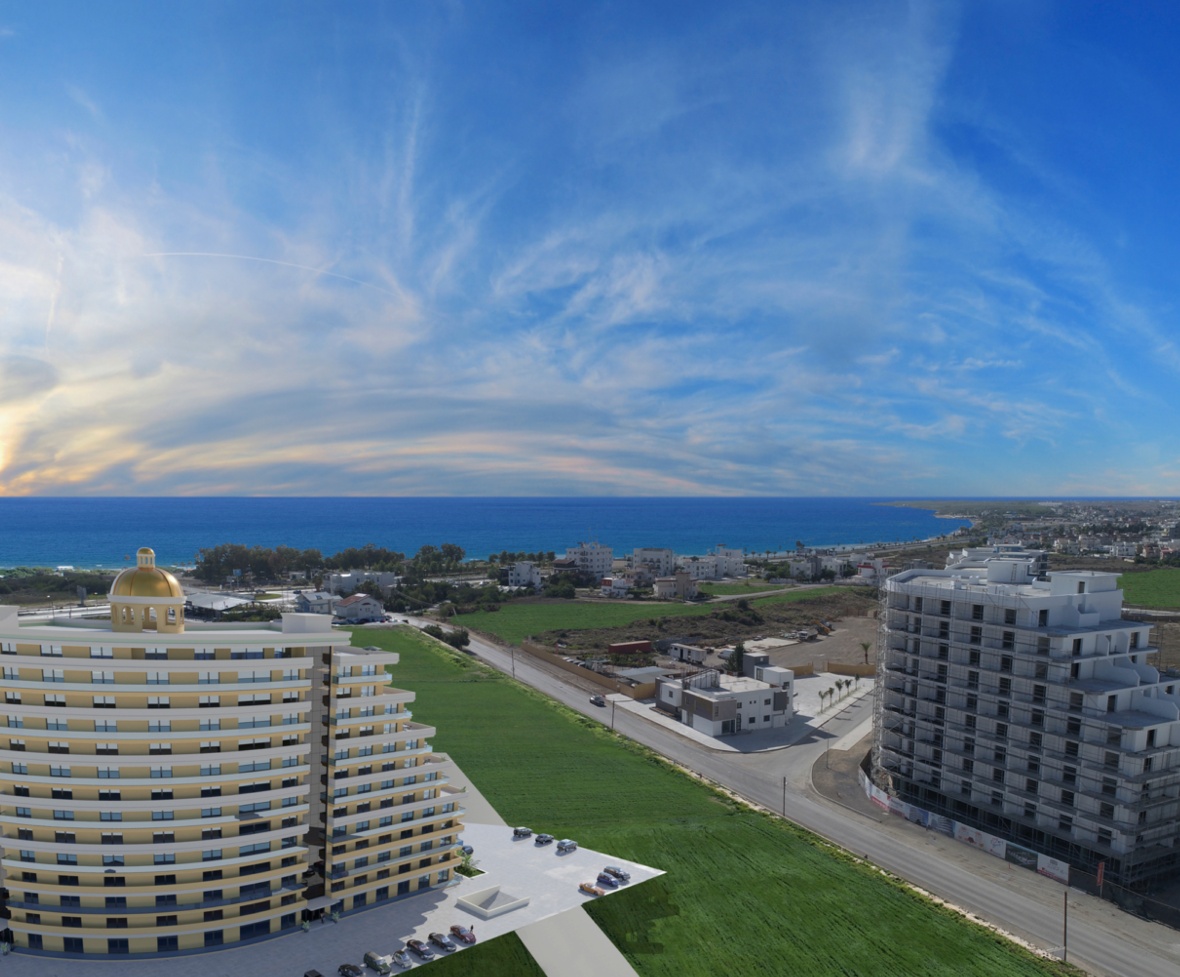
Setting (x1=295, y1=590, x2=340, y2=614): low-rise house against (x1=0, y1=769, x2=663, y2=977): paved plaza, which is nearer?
(x1=0, y1=769, x2=663, y2=977): paved plaza

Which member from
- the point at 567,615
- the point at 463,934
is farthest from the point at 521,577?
the point at 463,934

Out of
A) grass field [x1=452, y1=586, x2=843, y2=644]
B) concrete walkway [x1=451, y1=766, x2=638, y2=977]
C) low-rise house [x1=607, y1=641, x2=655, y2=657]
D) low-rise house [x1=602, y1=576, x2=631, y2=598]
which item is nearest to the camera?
concrete walkway [x1=451, y1=766, x2=638, y2=977]

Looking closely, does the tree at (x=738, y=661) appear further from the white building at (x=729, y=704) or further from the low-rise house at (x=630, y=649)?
the white building at (x=729, y=704)

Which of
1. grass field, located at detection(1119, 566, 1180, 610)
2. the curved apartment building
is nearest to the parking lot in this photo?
the curved apartment building

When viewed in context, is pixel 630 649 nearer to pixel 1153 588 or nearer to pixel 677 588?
pixel 677 588

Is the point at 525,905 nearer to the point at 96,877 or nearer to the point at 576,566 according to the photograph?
the point at 96,877

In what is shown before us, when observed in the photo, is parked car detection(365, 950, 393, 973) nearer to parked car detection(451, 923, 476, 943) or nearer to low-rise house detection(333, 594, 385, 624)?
parked car detection(451, 923, 476, 943)
